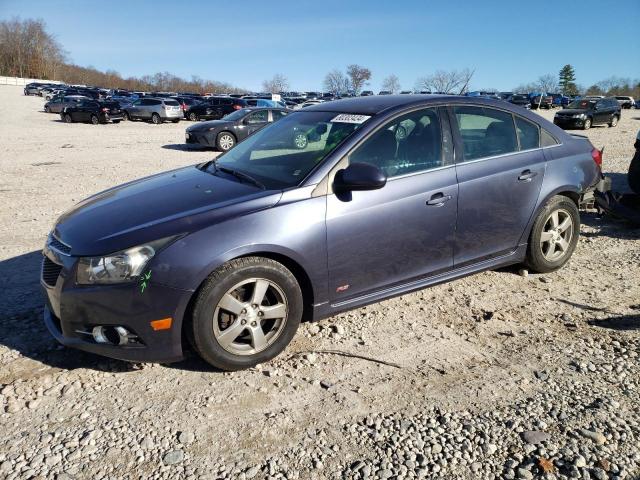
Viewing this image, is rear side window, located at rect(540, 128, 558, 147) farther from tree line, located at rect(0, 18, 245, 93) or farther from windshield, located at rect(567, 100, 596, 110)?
tree line, located at rect(0, 18, 245, 93)

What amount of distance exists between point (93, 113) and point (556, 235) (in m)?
29.4

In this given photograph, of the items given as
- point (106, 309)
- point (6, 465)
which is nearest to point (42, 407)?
point (6, 465)

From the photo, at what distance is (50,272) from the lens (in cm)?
306

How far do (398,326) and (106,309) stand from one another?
6.86ft


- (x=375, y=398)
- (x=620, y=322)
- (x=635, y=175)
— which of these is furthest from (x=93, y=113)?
(x=620, y=322)

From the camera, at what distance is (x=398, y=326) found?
3.71 metres

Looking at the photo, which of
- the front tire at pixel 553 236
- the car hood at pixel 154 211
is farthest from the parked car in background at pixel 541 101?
the car hood at pixel 154 211

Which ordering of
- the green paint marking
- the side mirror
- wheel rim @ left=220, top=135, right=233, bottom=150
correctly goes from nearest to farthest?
the green paint marking < the side mirror < wheel rim @ left=220, top=135, right=233, bottom=150

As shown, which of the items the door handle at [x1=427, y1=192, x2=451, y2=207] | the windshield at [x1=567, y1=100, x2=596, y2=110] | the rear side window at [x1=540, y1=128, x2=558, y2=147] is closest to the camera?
the door handle at [x1=427, y1=192, x2=451, y2=207]

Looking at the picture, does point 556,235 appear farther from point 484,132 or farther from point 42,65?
point 42,65

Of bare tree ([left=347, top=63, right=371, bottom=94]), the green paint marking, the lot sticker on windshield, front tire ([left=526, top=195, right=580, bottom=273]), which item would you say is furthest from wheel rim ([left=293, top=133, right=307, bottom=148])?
bare tree ([left=347, top=63, right=371, bottom=94])

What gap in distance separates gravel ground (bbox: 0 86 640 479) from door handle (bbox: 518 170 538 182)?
983 millimetres

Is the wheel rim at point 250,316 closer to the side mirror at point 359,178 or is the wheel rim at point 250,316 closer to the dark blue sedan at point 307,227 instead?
the dark blue sedan at point 307,227

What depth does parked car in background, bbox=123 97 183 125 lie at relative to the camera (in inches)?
1176
